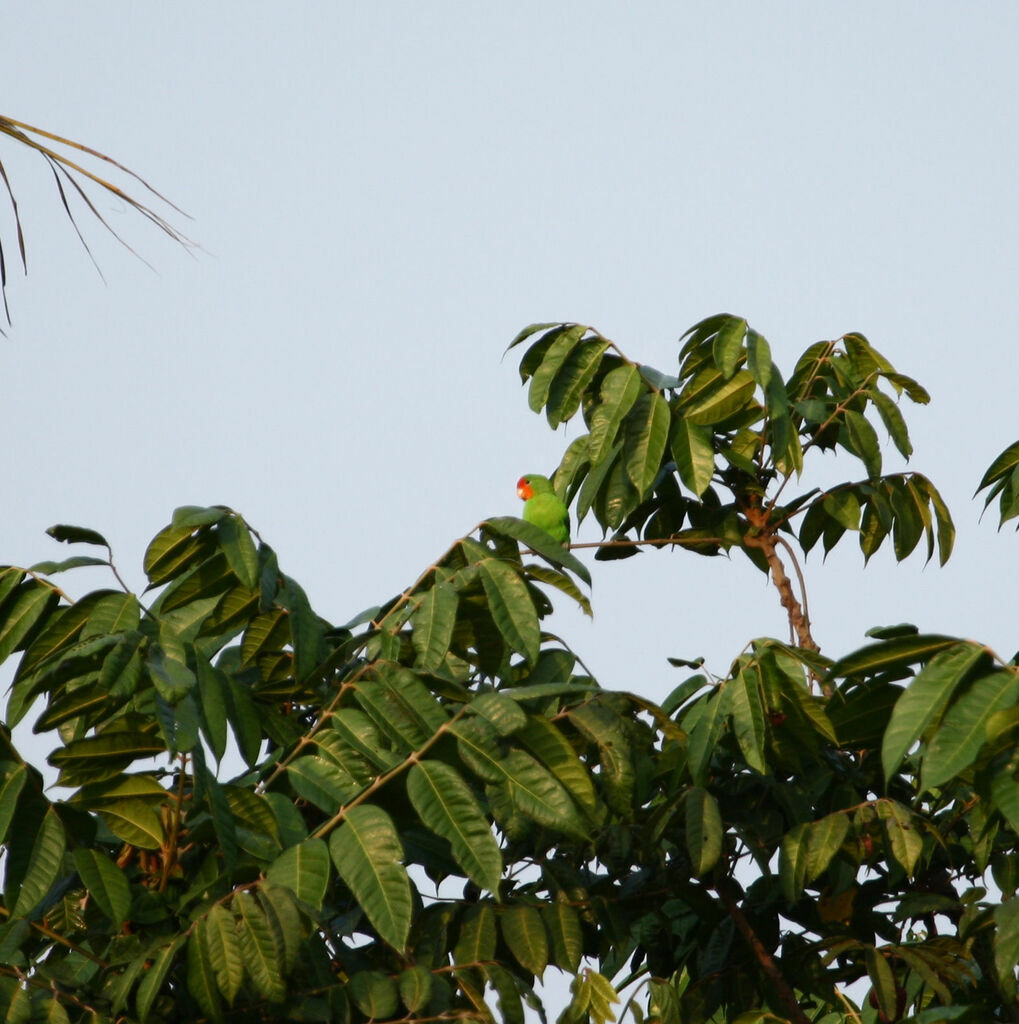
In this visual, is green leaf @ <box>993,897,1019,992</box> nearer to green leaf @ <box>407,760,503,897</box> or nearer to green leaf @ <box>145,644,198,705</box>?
green leaf @ <box>407,760,503,897</box>

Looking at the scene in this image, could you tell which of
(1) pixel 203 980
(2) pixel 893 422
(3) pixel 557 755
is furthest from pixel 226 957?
(2) pixel 893 422

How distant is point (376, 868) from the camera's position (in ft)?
6.77

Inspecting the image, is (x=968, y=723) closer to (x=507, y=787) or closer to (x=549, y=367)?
(x=507, y=787)

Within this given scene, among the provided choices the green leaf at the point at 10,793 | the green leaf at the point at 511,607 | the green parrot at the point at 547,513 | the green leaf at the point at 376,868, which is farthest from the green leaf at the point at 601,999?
the green parrot at the point at 547,513

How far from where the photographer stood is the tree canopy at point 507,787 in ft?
6.83

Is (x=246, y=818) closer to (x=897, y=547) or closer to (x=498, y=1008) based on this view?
(x=498, y=1008)

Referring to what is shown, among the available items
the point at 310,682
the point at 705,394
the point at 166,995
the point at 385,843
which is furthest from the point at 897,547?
the point at 166,995

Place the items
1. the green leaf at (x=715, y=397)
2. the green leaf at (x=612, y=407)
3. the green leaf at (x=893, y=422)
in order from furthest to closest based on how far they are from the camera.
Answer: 1. the green leaf at (x=893, y=422)
2. the green leaf at (x=715, y=397)
3. the green leaf at (x=612, y=407)

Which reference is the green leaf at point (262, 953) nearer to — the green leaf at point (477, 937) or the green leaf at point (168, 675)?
the green leaf at point (168, 675)

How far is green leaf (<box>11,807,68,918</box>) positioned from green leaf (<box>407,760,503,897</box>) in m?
0.58

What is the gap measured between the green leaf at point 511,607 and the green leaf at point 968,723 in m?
0.81

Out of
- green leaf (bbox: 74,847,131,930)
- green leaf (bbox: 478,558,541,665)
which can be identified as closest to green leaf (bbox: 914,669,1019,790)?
green leaf (bbox: 478,558,541,665)

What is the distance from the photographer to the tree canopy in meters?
2.08

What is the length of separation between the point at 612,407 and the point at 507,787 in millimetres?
1350
